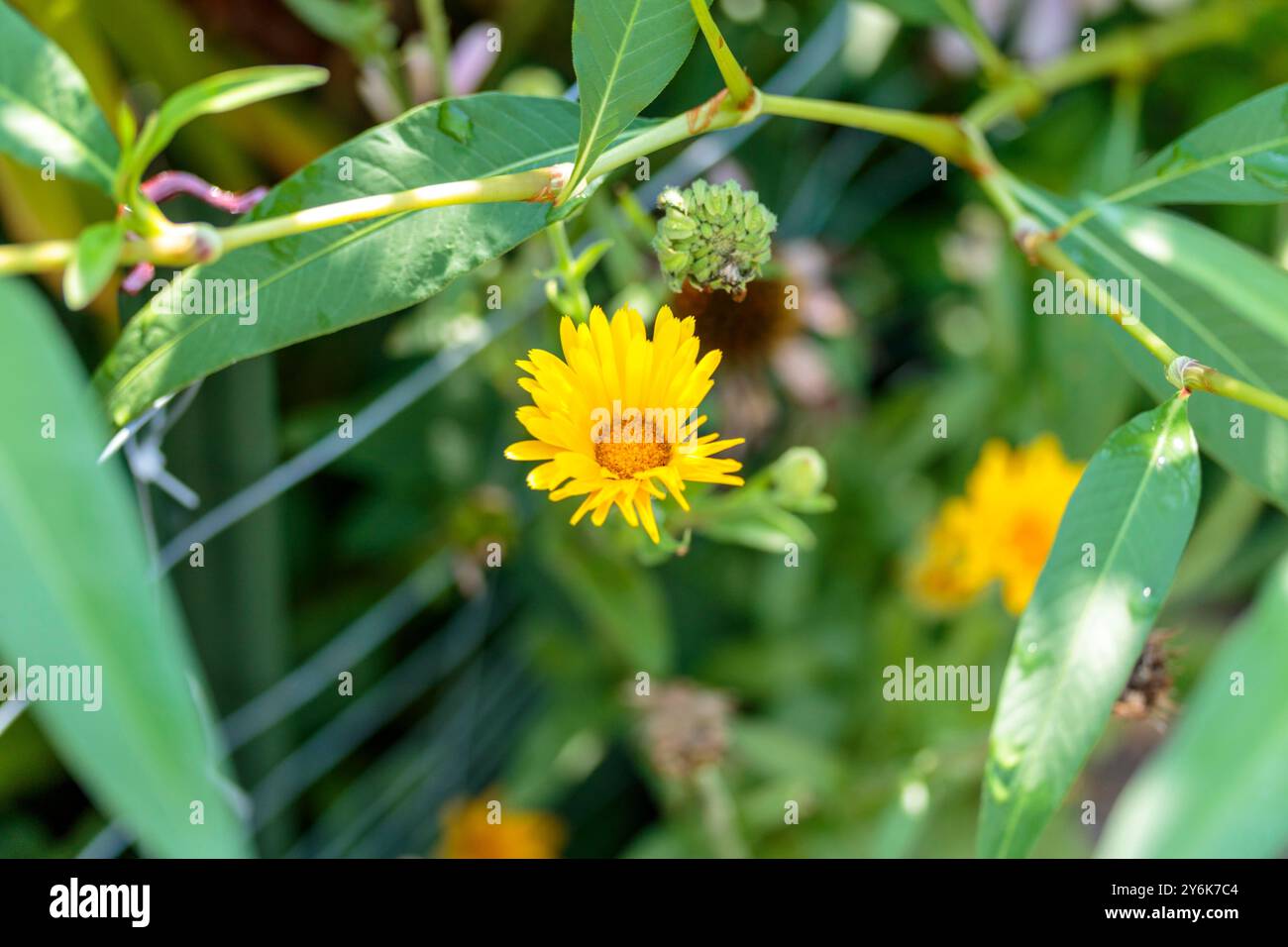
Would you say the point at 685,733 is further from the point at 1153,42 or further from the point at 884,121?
the point at 1153,42

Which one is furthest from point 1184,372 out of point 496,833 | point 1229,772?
point 496,833

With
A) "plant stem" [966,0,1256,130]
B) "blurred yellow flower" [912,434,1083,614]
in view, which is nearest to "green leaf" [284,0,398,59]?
"plant stem" [966,0,1256,130]

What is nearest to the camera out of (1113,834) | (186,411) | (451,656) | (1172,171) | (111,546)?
(111,546)

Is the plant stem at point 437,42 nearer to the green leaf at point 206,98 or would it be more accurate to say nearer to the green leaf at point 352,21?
the green leaf at point 352,21

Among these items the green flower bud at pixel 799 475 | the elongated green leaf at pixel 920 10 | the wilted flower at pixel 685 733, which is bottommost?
the wilted flower at pixel 685 733

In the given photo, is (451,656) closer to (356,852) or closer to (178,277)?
(356,852)

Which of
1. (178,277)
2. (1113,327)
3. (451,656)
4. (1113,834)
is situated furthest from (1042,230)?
(451,656)

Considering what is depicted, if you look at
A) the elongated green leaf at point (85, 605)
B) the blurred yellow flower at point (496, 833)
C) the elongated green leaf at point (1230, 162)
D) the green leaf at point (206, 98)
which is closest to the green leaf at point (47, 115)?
the green leaf at point (206, 98)
